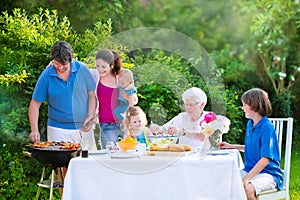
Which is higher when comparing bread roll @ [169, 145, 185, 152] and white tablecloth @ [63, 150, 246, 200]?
bread roll @ [169, 145, 185, 152]

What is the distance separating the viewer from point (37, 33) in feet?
15.5

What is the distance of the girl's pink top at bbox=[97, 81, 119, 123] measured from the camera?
3.48m

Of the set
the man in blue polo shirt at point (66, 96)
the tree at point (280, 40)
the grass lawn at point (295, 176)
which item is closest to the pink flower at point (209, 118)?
the man in blue polo shirt at point (66, 96)

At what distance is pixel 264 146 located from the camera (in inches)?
133

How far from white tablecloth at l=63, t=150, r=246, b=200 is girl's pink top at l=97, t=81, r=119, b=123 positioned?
37 centimetres

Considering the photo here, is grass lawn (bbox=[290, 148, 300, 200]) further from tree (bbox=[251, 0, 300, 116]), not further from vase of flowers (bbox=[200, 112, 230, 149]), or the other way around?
vase of flowers (bbox=[200, 112, 230, 149])

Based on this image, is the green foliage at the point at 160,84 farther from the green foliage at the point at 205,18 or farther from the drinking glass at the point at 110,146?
the green foliage at the point at 205,18

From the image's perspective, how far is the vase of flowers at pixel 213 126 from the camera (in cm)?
340

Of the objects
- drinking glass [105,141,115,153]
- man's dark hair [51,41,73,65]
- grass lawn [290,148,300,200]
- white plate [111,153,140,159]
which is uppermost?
man's dark hair [51,41,73,65]

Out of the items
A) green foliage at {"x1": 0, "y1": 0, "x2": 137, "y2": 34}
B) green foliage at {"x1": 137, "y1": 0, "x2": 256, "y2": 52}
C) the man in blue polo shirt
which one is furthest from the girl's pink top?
green foliage at {"x1": 137, "y1": 0, "x2": 256, "y2": 52}

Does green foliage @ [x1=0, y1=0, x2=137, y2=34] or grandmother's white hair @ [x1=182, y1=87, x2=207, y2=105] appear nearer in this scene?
grandmother's white hair @ [x1=182, y1=87, x2=207, y2=105]

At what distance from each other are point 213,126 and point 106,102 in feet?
2.07

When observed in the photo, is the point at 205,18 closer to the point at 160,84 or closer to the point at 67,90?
the point at 160,84

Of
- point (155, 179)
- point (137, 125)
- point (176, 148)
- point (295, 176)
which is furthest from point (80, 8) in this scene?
point (155, 179)
